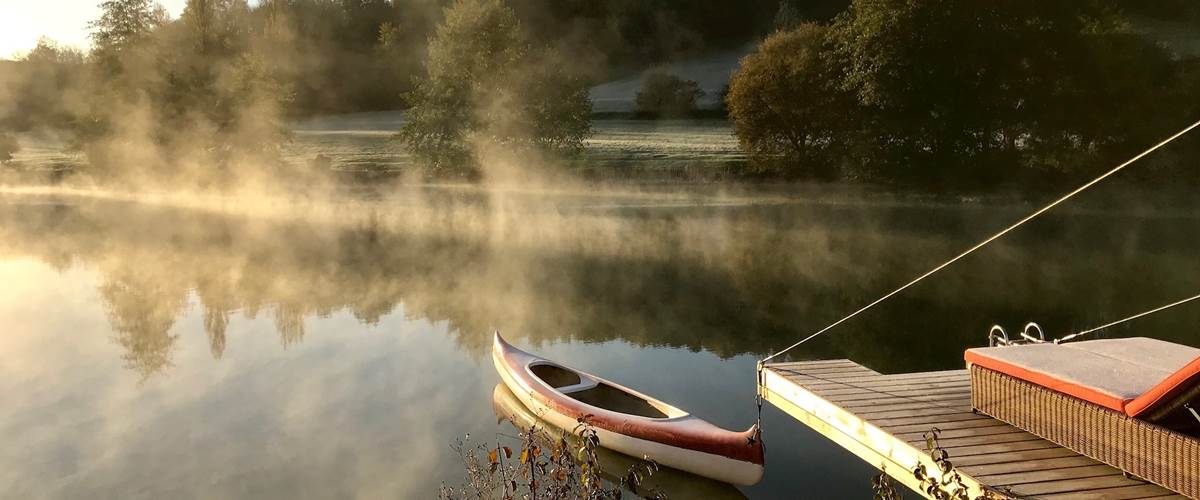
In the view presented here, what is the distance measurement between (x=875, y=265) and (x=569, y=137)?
2487 cm

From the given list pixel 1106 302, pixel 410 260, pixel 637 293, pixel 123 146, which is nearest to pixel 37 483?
pixel 637 293

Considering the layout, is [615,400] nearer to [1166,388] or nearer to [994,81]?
[1166,388]

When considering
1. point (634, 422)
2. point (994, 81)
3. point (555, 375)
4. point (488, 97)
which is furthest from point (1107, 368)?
point (488, 97)

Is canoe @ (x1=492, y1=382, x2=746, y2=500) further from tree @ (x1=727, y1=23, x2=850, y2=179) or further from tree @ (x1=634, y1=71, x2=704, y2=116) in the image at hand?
tree @ (x1=634, y1=71, x2=704, y2=116)

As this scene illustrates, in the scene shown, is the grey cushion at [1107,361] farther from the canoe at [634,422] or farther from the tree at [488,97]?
the tree at [488,97]

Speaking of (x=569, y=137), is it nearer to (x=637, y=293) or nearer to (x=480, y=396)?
(x=637, y=293)

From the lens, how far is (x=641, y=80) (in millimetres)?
69500

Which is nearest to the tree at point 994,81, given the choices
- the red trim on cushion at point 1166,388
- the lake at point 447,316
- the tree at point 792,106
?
the tree at point 792,106

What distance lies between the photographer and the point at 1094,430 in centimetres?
673

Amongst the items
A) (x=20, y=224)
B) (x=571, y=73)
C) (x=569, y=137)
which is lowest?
(x=20, y=224)

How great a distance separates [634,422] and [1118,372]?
467 cm

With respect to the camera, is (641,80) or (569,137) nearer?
(569,137)

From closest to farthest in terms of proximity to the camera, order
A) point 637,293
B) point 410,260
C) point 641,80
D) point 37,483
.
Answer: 1. point 37,483
2. point 637,293
3. point 410,260
4. point 641,80

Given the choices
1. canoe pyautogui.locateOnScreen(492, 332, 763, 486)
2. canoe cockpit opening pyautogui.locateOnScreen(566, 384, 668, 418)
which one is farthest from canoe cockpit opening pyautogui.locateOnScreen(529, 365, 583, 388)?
canoe cockpit opening pyautogui.locateOnScreen(566, 384, 668, 418)
